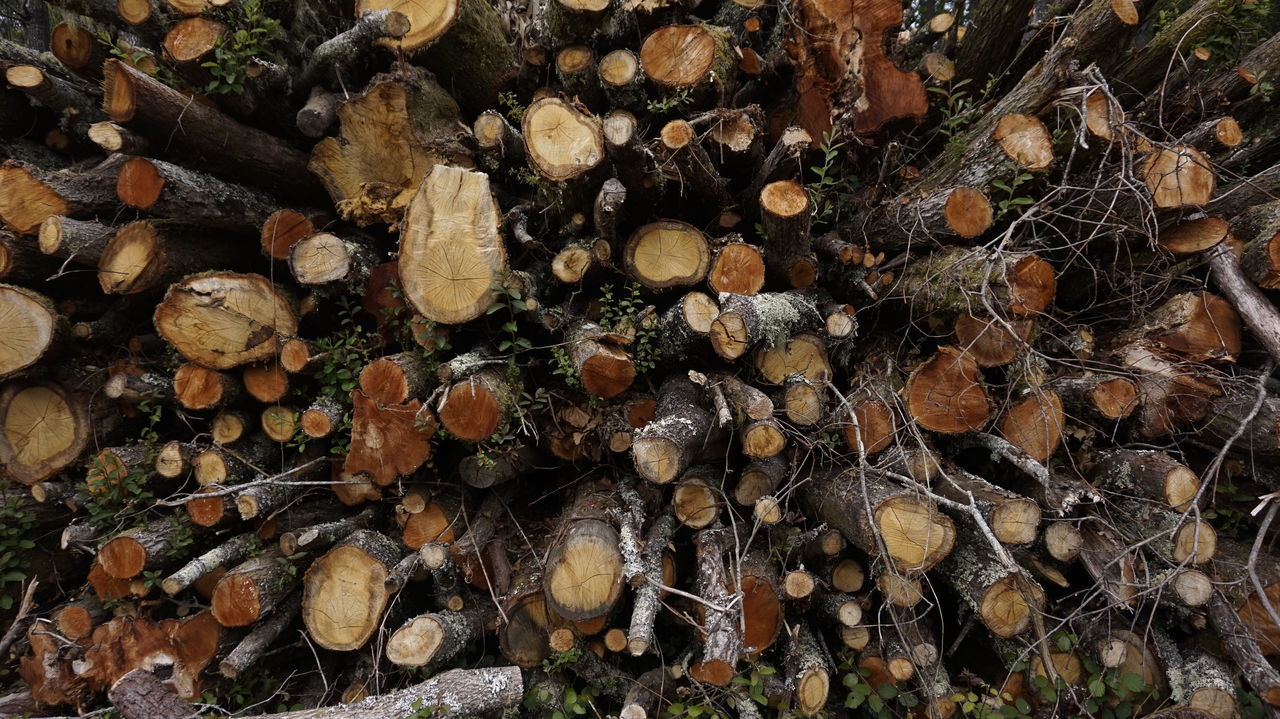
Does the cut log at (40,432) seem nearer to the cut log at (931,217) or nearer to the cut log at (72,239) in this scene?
the cut log at (72,239)

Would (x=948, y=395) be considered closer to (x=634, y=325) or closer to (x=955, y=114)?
(x=634, y=325)

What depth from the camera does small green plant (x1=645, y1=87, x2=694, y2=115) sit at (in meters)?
3.12

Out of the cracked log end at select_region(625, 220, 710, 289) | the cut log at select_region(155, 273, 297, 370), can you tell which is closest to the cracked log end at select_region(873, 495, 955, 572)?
the cracked log end at select_region(625, 220, 710, 289)

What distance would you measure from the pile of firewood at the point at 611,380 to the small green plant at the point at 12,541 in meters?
0.03

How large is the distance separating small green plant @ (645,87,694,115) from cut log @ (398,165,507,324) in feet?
3.61

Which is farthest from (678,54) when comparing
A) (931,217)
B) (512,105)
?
(931,217)

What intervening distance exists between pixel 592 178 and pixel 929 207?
1842mm

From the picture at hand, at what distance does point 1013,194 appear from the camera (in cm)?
314

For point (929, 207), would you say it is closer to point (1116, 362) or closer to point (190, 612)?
point (1116, 362)

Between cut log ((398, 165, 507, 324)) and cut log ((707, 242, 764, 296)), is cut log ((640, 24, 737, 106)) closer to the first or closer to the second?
cut log ((707, 242, 764, 296))

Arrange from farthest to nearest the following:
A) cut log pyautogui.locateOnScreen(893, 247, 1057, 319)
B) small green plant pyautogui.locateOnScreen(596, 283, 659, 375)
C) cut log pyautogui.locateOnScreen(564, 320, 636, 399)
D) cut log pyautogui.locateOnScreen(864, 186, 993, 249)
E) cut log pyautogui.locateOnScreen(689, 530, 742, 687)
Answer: cut log pyautogui.locateOnScreen(864, 186, 993, 249) → small green plant pyautogui.locateOnScreen(596, 283, 659, 375) → cut log pyautogui.locateOnScreen(893, 247, 1057, 319) → cut log pyautogui.locateOnScreen(564, 320, 636, 399) → cut log pyautogui.locateOnScreen(689, 530, 742, 687)

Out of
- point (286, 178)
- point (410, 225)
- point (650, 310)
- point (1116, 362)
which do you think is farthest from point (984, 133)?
point (286, 178)

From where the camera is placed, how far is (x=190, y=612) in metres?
2.97

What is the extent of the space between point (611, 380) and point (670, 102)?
5.26 feet
